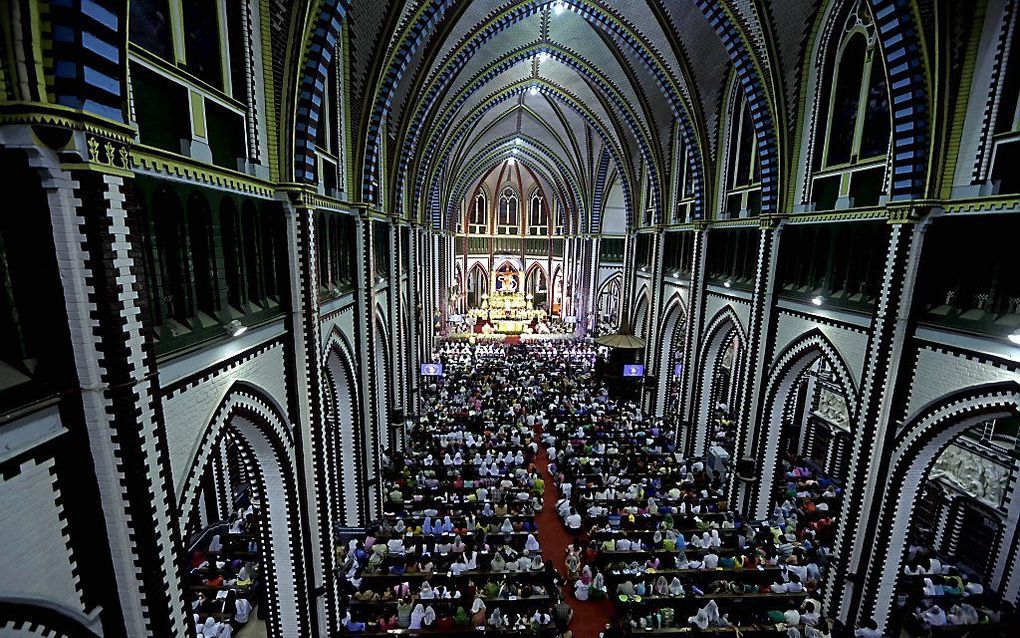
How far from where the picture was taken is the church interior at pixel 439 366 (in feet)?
14.2

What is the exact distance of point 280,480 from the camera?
8789mm

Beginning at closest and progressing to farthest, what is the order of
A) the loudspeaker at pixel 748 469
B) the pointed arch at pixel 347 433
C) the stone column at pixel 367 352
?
the pointed arch at pixel 347 433 → the stone column at pixel 367 352 → the loudspeaker at pixel 748 469

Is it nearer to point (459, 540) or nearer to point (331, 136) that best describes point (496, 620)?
point (459, 540)

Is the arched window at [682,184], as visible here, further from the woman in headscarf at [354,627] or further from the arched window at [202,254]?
the woman in headscarf at [354,627]

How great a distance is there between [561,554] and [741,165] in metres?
13.6

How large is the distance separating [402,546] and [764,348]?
11.6 meters

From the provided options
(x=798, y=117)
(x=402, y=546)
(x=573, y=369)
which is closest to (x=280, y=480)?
(x=402, y=546)

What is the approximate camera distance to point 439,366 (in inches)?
840

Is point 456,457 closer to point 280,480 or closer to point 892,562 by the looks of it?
point 280,480

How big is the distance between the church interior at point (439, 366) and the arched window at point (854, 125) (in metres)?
0.09

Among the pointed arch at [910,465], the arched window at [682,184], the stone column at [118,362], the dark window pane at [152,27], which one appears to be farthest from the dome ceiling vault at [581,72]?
the pointed arch at [910,465]


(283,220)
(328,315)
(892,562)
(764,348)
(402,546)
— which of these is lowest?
(402,546)

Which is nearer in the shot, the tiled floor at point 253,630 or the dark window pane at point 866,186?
the tiled floor at point 253,630

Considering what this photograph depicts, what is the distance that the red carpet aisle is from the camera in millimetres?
10328
